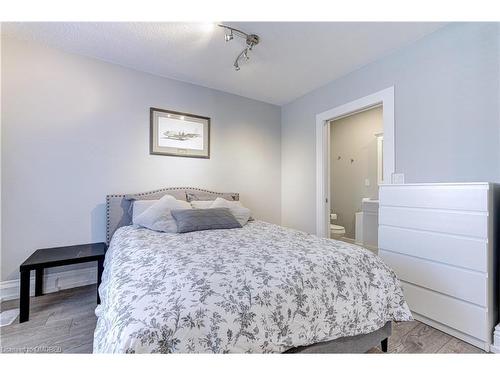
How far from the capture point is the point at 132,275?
107 centimetres

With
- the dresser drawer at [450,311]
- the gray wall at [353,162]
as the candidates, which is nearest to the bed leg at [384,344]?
the dresser drawer at [450,311]

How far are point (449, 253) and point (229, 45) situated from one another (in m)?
2.48

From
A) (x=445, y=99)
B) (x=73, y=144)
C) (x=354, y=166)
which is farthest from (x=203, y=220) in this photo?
(x=354, y=166)

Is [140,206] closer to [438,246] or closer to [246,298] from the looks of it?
[246,298]

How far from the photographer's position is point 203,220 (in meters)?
2.11

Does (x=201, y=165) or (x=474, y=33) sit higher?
(x=474, y=33)

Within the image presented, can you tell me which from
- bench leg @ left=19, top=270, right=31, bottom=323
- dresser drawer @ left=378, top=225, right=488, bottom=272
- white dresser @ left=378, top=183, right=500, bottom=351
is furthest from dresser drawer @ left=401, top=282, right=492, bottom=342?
bench leg @ left=19, top=270, right=31, bottom=323

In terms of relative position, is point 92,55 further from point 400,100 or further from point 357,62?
point 400,100

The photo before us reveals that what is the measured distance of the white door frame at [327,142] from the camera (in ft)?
7.52

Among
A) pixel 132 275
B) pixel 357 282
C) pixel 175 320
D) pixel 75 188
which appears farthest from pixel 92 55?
pixel 357 282

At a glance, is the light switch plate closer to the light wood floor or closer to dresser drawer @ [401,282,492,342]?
dresser drawer @ [401,282,492,342]

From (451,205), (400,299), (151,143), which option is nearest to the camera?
(400,299)
